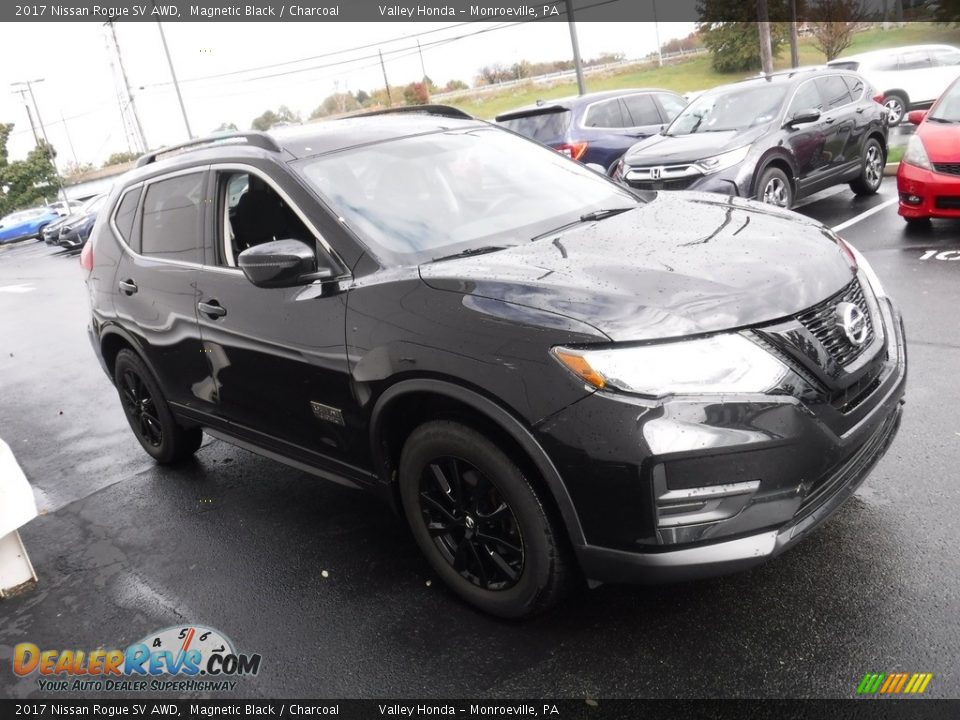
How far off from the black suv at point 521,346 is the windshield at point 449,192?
1cm

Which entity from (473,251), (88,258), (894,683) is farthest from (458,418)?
(88,258)

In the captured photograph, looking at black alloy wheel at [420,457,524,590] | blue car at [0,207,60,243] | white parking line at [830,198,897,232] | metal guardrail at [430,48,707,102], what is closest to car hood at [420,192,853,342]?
black alloy wheel at [420,457,524,590]

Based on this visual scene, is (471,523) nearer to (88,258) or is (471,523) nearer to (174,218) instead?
(174,218)

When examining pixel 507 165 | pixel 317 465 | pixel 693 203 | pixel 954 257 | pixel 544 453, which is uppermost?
pixel 507 165

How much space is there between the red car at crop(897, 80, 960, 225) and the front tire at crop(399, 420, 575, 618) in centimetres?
633

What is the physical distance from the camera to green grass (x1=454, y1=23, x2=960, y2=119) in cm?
4816

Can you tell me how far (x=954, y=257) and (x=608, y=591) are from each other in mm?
5419

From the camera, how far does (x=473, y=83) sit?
240ft

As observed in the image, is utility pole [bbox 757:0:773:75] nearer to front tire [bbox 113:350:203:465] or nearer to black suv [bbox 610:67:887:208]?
black suv [bbox 610:67:887:208]

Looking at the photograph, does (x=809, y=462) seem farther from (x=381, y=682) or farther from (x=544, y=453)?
(x=381, y=682)

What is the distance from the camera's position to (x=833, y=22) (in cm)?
4109

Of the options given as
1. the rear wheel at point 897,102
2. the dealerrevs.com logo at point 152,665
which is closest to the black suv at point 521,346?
the dealerrevs.com logo at point 152,665

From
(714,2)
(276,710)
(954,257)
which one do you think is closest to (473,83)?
(714,2)

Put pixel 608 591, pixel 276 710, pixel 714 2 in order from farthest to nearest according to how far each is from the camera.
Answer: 1. pixel 714 2
2. pixel 608 591
3. pixel 276 710
